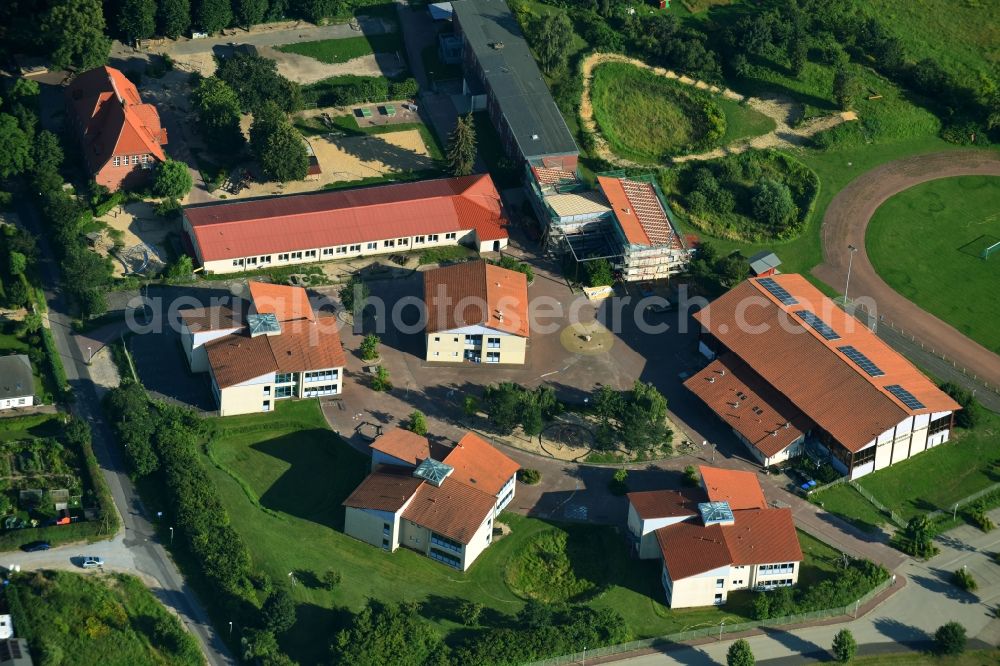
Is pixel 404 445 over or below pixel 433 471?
over

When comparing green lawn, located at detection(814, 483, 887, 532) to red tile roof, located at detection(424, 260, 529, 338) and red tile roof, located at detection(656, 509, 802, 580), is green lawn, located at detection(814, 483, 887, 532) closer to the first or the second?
red tile roof, located at detection(656, 509, 802, 580)

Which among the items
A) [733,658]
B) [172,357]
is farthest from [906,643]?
[172,357]

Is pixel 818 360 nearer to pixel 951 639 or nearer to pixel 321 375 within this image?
pixel 951 639

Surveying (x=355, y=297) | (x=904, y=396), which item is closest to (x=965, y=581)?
(x=904, y=396)

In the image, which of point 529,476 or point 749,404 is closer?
point 529,476

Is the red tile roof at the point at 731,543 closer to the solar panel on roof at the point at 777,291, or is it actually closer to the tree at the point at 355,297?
the solar panel on roof at the point at 777,291

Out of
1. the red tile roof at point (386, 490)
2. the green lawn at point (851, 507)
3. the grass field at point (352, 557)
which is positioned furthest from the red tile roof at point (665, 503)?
the red tile roof at point (386, 490)
